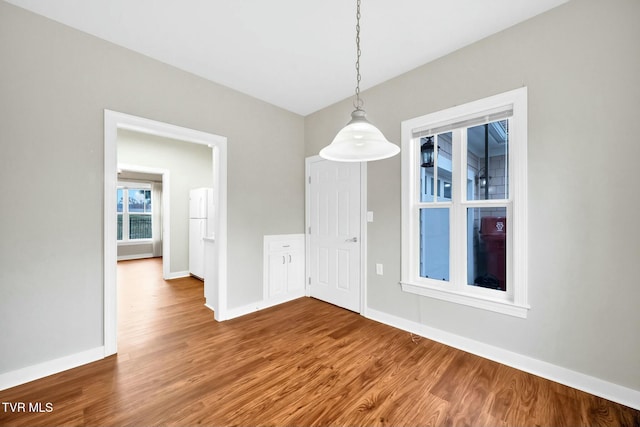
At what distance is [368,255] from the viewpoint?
3.15m

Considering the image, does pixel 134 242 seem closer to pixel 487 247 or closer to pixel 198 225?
pixel 198 225

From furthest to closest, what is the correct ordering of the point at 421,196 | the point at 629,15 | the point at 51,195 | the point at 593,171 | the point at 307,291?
the point at 307,291, the point at 421,196, the point at 51,195, the point at 593,171, the point at 629,15

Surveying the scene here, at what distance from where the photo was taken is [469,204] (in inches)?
95.3

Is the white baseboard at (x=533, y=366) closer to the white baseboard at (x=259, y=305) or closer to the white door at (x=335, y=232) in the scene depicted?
the white door at (x=335, y=232)

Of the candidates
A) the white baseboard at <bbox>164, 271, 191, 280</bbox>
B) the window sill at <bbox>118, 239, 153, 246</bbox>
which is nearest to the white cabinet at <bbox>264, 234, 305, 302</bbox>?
the white baseboard at <bbox>164, 271, 191, 280</bbox>

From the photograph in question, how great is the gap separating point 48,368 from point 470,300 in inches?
140

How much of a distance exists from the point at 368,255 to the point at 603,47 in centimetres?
256

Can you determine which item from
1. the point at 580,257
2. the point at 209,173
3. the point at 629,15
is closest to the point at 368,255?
the point at 580,257

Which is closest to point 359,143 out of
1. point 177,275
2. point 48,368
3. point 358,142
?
point 358,142

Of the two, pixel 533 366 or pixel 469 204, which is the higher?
pixel 469 204

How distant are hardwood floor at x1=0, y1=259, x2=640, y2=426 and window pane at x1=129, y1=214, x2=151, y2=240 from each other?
6261mm

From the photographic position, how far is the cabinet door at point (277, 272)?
357 cm

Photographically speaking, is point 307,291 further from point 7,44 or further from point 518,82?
point 7,44

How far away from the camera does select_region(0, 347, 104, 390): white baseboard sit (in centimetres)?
187
